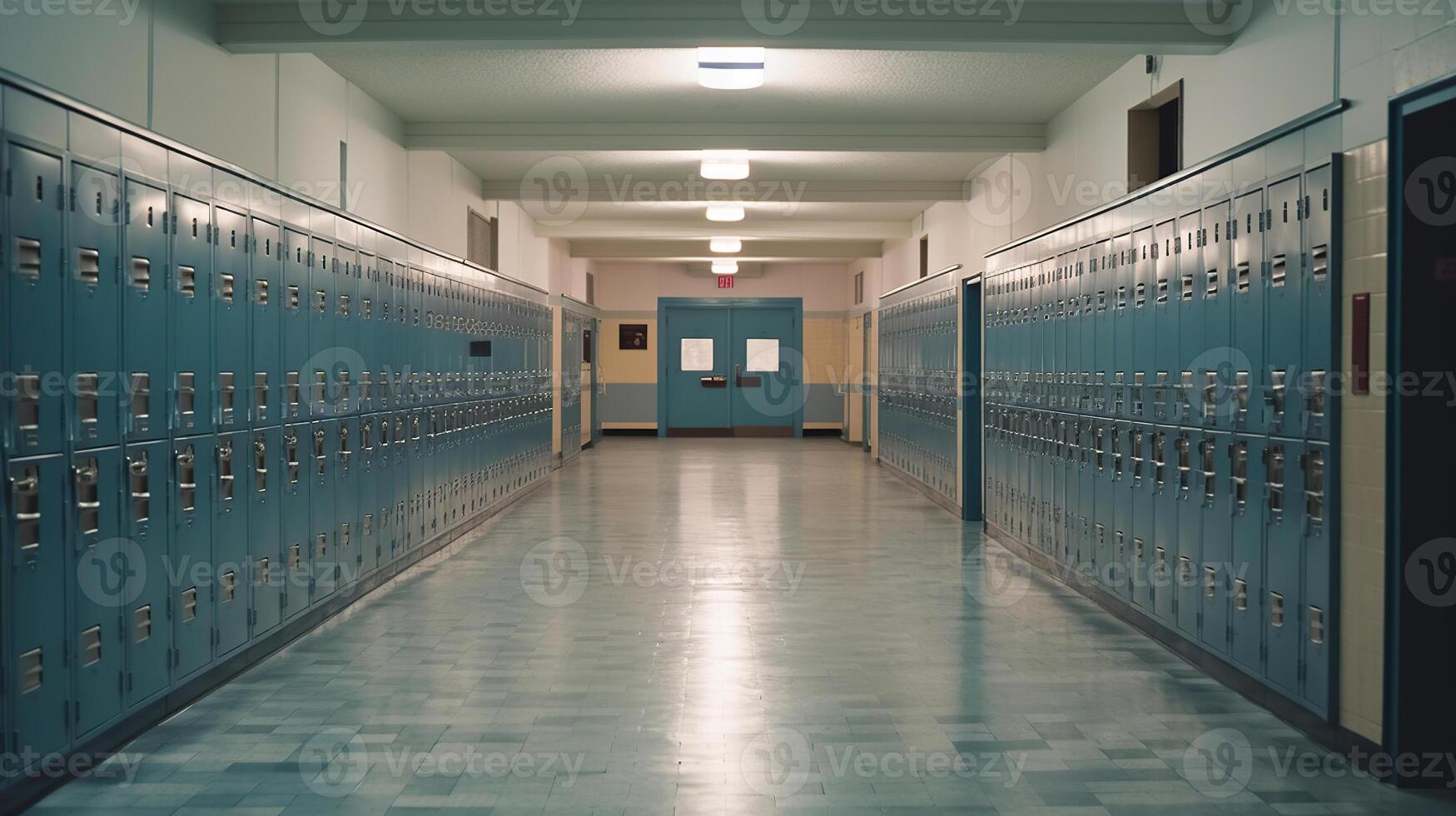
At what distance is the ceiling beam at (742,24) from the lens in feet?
17.9

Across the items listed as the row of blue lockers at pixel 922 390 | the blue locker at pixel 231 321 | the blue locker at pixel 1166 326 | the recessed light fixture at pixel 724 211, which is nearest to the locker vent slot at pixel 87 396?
the blue locker at pixel 231 321

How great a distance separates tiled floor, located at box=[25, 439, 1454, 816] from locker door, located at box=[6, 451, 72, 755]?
27cm

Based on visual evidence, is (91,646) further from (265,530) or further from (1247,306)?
(1247,306)

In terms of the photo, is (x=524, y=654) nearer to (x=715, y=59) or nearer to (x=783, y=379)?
(x=715, y=59)

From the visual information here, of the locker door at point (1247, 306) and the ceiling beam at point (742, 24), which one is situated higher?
the ceiling beam at point (742, 24)

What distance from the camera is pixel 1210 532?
4977mm

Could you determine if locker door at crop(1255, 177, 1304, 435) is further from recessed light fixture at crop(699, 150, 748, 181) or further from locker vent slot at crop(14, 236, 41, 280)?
recessed light fixture at crop(699, 150, 748, 181)

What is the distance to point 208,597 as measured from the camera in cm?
459

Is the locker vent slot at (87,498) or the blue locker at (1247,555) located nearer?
the locker vent slot at (87,498)

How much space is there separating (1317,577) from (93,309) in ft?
13.9

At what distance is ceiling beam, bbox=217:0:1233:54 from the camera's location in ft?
17.9

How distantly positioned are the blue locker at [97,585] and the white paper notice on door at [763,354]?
1853 centimetres

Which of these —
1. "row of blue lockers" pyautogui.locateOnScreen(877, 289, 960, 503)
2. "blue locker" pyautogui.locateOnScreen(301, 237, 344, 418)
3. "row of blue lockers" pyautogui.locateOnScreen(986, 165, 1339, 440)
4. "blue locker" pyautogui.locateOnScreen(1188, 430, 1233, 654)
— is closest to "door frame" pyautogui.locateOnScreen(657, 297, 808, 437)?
"row of blue lockers" pyautogui.locateOnScreen(877, 289, 960, 503)

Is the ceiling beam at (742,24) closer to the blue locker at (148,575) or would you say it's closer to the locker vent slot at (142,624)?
the blue locker at (148,575)
